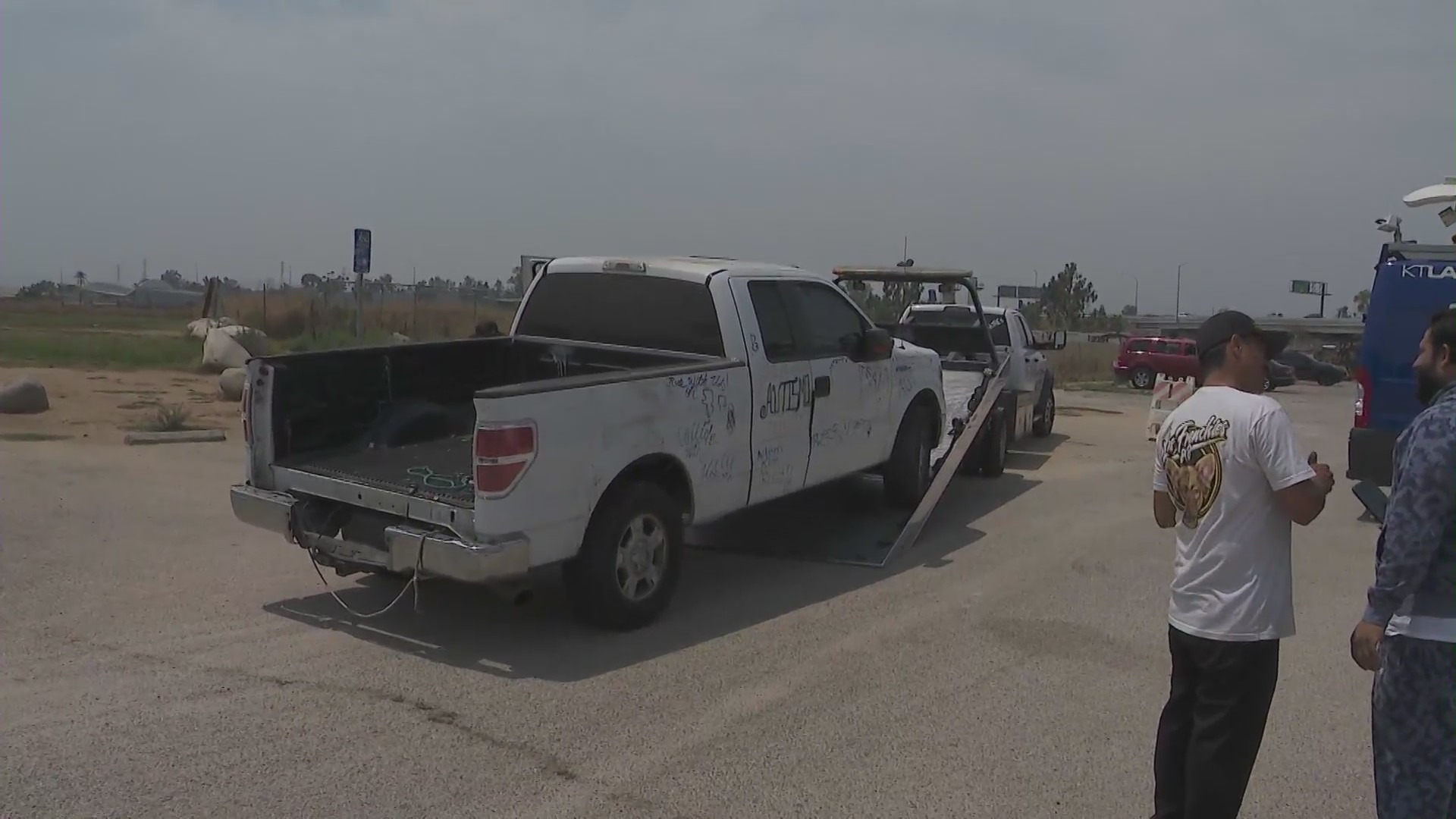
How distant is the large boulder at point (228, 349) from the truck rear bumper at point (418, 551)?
632 inches

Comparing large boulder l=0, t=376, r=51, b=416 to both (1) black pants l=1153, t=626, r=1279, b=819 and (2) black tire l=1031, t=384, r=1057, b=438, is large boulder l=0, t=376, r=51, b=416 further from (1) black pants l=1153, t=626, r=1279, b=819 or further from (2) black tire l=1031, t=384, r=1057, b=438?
(1) black pants l=1153, t=626, r=1279, b=819

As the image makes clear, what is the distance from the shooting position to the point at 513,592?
6.62m

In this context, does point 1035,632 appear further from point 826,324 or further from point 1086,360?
point 1086,360

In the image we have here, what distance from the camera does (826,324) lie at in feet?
27.5

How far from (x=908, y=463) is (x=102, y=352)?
2065 centimetres

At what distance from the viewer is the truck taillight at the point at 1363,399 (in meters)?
9.62

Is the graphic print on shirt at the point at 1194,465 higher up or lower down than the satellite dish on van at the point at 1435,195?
lower down

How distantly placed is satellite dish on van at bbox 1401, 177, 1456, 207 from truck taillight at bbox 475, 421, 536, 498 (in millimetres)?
8597

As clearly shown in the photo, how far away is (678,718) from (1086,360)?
37.6 m

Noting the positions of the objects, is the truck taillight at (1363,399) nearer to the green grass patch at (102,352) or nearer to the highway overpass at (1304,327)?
the green grass patch at (102,352)

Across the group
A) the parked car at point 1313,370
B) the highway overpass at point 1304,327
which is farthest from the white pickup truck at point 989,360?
the highway overpass at point 1304,327

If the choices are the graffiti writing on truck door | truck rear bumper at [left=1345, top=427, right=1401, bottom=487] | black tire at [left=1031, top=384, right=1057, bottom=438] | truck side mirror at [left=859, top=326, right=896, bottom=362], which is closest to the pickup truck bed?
the graffiti writing on truck door

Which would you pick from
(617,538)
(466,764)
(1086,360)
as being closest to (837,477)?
(617,538)

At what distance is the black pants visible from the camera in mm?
3736
